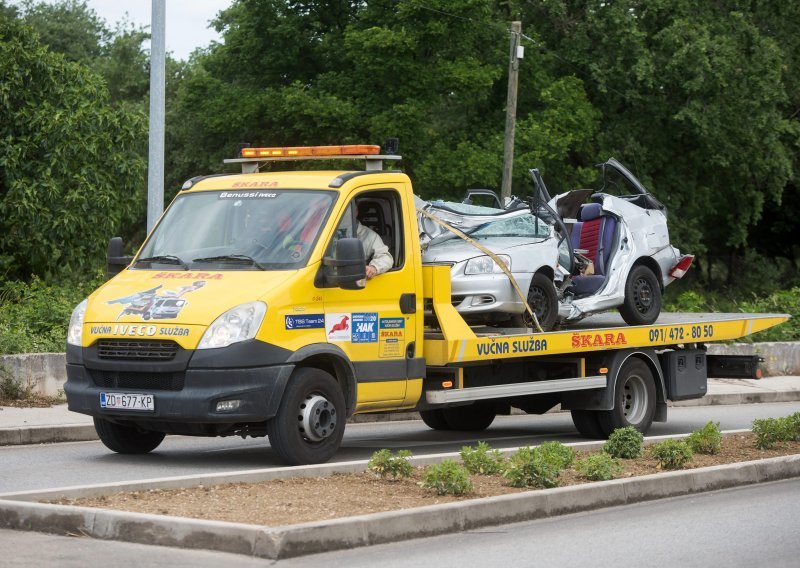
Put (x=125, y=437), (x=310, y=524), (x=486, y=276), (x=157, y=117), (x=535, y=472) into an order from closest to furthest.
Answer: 1. (x=310, y=524)
2. (x=535, y=472)
3. (x=125, y=437)
4. (x=486, y=276)
5. (x=157, y=117)

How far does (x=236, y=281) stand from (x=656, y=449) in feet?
11.5

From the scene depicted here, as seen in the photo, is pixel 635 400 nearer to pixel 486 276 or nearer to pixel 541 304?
pixel 541 304

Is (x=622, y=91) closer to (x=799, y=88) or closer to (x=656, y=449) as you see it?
(x=799, y=88)

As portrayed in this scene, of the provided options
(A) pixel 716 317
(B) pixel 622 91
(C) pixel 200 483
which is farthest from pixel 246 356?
(B) pixel 622 91

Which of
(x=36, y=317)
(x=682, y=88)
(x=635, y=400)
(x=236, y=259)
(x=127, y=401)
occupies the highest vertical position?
(x=682, y=88)

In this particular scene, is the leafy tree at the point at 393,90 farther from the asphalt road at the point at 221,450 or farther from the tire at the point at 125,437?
the tire at the point at 125,437

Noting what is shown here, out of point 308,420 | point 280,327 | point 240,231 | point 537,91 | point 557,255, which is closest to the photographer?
point 280,327

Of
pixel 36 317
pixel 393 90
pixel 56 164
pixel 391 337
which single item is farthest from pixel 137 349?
pixel 393 90

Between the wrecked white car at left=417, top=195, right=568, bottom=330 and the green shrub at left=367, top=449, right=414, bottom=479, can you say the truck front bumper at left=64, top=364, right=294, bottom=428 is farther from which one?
the wrecked white car at left=417, top=195, right=568, bottom=330

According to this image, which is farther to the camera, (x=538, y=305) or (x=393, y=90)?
(x=393, y=90)

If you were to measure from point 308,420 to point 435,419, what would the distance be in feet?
15.2

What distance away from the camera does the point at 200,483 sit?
9305 mm

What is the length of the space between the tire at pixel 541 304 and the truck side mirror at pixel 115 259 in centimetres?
370

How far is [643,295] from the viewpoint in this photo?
15.0 meters
